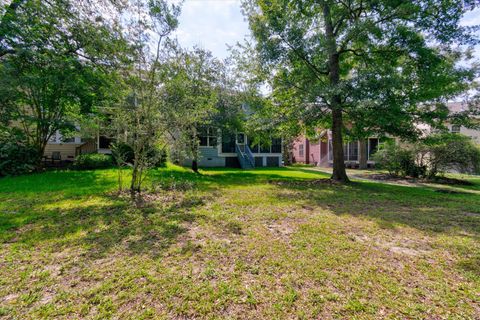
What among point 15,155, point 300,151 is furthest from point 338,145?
point 300,151

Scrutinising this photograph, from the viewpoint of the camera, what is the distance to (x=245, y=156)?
1923cm

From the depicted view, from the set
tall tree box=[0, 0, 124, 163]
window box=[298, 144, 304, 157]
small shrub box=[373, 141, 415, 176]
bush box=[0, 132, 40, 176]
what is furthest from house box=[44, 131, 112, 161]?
window box=[298, 144, 304, 157]

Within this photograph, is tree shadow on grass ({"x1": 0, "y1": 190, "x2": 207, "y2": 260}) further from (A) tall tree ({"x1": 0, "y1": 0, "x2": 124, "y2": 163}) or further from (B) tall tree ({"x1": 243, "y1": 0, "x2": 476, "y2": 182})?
(B) tall tree ({"x1": 243, "y1": 0, "x2": 476, "y2": 182})

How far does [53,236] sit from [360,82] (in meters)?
9.92

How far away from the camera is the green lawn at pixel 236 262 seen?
2.19 meters

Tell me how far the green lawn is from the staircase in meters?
12.7

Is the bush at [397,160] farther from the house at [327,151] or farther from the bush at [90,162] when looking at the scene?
the bush at [90,162]

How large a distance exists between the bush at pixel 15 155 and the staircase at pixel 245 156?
43.0ft

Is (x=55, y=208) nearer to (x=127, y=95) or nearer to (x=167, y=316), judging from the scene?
(x=127, y=95)

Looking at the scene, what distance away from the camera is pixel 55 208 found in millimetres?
5594

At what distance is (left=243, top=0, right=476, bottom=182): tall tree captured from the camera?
8242mm

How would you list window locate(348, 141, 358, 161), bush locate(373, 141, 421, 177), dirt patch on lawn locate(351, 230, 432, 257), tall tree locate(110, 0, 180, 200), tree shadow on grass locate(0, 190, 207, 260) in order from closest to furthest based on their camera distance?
dirt patch on lawn locate(351, 230, 432, 257)
tree shadow on grass locate(0, 190, 207, 260)
tall tree locate(110, 0, 180, 200)
bush locate(373, 141, 421, 177)
window locate(348, 141, 358, 161)

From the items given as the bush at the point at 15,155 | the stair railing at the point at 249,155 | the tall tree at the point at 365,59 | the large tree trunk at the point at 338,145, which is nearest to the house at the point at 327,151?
the stair railing at the point at 249,155

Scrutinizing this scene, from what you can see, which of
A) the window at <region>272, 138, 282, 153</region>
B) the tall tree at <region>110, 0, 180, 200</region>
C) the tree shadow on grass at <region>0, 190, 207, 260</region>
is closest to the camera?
the tree shadow on grass at <region>0, 190, 207, 260</region>
